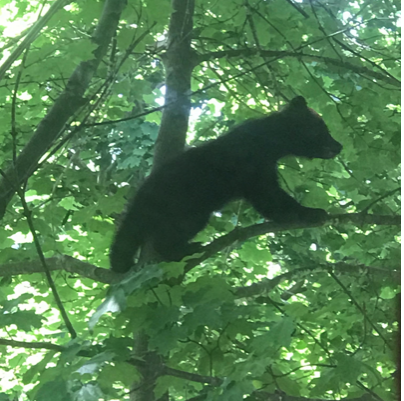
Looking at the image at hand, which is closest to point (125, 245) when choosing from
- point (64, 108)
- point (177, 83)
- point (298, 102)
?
point (64, 108)

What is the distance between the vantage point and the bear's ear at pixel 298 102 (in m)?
1.62

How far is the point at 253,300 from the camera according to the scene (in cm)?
127

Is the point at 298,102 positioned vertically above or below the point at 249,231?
above

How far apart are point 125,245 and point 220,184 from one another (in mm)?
349

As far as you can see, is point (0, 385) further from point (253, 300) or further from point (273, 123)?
point (273, 123)

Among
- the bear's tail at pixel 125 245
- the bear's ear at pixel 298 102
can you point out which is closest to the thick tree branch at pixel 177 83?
the bear's tail at pixel 125 245

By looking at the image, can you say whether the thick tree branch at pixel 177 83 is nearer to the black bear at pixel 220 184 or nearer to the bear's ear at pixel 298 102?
the black bear at pixel 220 184

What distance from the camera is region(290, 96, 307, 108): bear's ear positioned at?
1624mm

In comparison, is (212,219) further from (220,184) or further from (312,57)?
(312,57)

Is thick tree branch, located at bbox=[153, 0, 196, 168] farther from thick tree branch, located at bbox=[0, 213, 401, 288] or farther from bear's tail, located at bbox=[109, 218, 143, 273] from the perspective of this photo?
thick tree branch, located at bbox=[0, 213, 401, 288]

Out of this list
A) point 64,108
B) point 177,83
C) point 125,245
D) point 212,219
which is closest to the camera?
point 64,108

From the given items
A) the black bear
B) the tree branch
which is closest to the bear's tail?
the black bear

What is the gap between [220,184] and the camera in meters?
1.55

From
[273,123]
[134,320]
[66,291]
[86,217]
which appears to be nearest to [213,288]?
[134,320]
